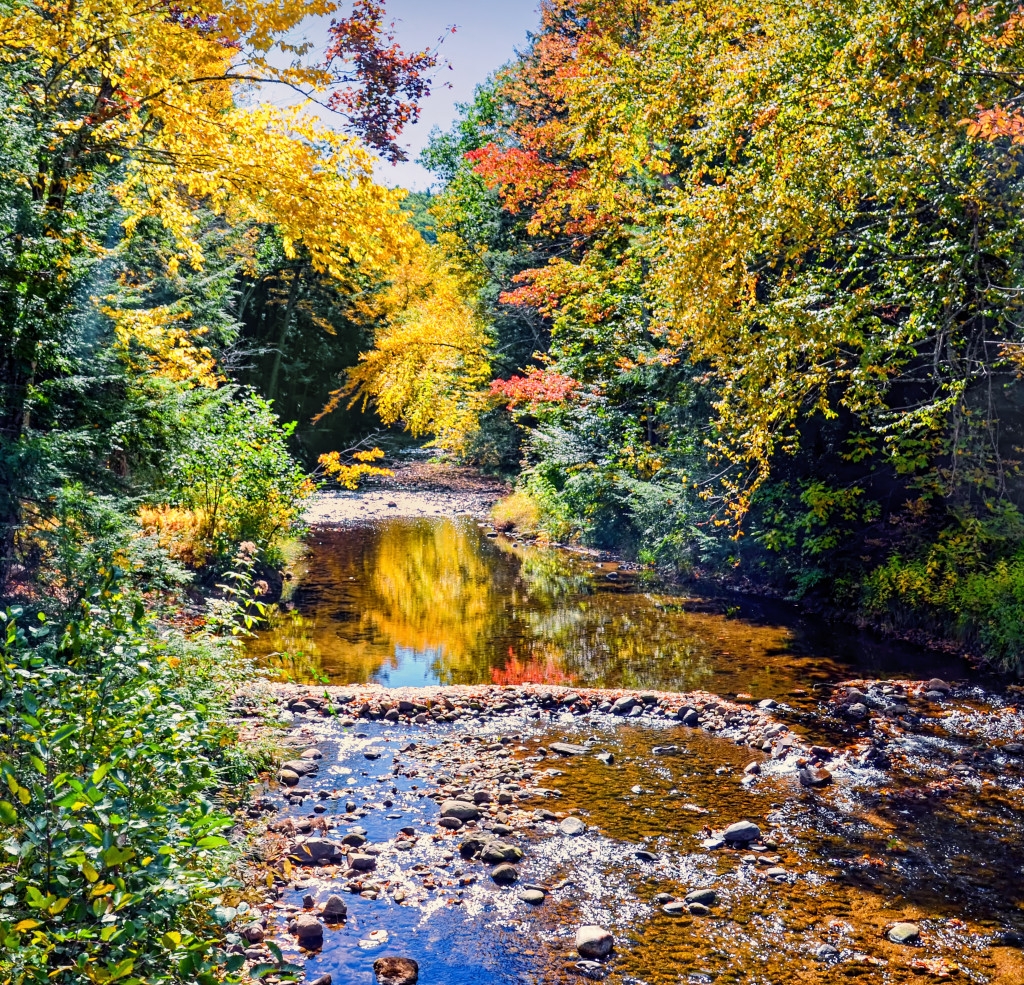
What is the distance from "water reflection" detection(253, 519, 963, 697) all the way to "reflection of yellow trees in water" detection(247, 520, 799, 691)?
22 mm

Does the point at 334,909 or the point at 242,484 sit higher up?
the point at 242,484

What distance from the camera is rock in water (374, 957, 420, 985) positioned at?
12.7 feet

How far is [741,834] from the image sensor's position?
5273 mm

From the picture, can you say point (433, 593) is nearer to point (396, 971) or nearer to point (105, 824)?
point (396, 971)

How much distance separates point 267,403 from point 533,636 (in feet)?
18.5

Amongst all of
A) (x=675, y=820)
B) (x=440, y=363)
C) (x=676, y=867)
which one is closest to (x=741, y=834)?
(x=675, y=820)

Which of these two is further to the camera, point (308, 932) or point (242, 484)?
point (242, 484)

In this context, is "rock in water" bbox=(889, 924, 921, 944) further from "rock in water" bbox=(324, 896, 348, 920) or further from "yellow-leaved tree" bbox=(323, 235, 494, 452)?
"yellow-leaved tree" bbox=(323, 235, 494, 452)

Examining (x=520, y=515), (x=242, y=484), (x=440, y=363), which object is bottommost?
(x=520, y=515)

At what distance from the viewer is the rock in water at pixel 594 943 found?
4.09 m

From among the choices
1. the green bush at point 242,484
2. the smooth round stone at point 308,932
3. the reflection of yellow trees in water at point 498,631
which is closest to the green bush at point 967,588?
the reflection of yellow trees in water at point 498,631

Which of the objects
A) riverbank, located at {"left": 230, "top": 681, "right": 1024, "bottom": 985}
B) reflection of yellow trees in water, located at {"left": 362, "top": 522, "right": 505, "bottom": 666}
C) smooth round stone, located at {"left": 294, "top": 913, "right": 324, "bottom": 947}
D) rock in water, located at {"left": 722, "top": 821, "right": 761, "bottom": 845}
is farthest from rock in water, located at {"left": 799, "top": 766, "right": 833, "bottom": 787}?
reflection of yellow trees in water, located at {"left": 362, "top": 522, "right": 505, "bottom": 666}

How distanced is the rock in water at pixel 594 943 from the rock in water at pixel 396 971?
2.72 ft

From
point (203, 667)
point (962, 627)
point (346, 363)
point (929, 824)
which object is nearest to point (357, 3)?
point (203, 667)
